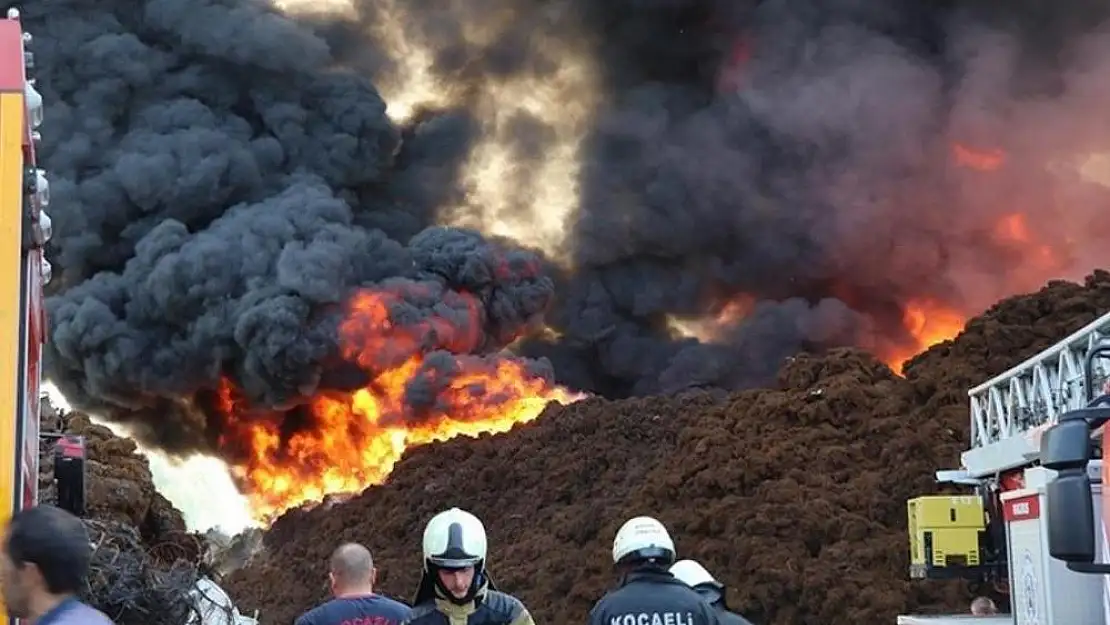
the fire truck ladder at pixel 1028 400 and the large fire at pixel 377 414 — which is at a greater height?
the large fire at pixel 377 414

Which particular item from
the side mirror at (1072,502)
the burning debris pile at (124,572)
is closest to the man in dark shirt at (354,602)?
the side mirror at (1072,502)

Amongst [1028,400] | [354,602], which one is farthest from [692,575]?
[1028,400]

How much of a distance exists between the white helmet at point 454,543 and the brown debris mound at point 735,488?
1301 centimetres

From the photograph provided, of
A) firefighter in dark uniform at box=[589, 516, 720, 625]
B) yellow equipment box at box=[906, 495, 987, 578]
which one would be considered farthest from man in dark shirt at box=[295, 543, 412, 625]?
yellow equipment box at box=[906, 495, 987, 578]

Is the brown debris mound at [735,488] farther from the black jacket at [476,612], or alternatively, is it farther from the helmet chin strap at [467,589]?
the helmet chin strap at [467,589]

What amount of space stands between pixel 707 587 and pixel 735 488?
556 inches

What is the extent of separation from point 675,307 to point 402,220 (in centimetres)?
742

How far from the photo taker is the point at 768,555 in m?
17.3

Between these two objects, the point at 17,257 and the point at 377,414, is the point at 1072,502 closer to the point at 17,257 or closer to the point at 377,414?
the point at 17,257

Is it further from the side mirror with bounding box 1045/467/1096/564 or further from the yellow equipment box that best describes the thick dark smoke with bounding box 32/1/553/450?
the side mirror with bounding box 1045/467/1096/564

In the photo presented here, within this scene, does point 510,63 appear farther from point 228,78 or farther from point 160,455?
point 160,455

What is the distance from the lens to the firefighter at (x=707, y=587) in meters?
5.25

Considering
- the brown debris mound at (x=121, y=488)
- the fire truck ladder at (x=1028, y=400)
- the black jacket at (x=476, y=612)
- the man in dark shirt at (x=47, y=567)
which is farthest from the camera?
the brown debris mound at (x=121, y=488)

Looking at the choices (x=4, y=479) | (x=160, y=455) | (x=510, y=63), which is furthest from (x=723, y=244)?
(x=4, y=479)
